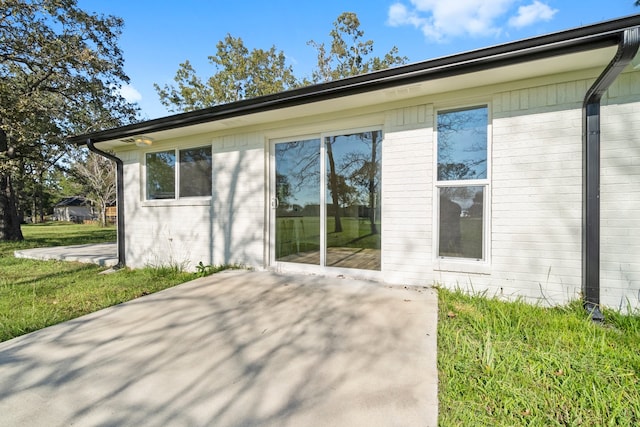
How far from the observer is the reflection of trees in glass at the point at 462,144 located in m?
3.46

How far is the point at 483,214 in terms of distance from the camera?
11.2 feet

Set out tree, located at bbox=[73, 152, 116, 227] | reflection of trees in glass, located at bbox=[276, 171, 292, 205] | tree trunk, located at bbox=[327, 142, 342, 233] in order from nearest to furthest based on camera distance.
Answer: tree trunk, located at bbox=[327, 142, 342, 233], reflection of trees in glass, located at bbox=[276, 171, 292, 205], tree, located at bbox=[73, 152, 116, 227]

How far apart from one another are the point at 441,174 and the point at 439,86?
1.04m

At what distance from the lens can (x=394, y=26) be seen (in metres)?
8.12

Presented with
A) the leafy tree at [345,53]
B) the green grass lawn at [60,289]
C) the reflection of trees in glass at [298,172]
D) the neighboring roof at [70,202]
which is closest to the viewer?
the green grass lawn at [60,289]

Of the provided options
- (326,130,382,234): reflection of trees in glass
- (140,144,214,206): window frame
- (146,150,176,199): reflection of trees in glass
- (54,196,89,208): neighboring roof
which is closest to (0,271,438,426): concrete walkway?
(326,130,382,234): reflection of trees in glass

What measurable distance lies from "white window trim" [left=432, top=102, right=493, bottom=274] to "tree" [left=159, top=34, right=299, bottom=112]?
1549 cm

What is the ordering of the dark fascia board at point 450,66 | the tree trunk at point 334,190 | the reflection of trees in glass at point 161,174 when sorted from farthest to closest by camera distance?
1. the reflection of trees in glass at point 161,174
2. the tree trunk at point 334,190
3. the dark fascia board at point 450,66

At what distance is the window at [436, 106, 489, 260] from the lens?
3445mm

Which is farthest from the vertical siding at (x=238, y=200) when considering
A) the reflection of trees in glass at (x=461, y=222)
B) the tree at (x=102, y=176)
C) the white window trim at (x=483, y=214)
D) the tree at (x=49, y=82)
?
the tree at (x=102, y=176)

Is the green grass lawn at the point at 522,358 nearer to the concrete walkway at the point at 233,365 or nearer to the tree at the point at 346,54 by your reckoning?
the concrete walkway at the point at 233,365

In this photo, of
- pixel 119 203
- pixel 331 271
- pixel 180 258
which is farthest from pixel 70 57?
pixel 331 271

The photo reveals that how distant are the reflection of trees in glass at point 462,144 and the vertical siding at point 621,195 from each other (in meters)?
1.07

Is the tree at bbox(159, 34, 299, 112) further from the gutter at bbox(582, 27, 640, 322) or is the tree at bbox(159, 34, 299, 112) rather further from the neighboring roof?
the neighboring roof
